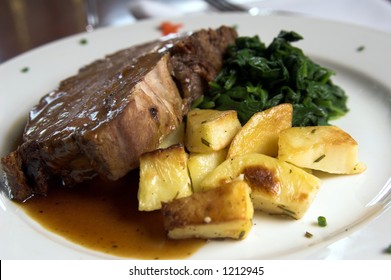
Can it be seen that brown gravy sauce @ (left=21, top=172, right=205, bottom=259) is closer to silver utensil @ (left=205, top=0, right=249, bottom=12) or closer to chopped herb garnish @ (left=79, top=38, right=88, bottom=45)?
chopped herb garnish @ (left=79, top=38, right=88, bottom=45)

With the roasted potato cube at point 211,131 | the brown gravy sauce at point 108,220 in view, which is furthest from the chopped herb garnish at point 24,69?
the roasted potato cube at point 211,131

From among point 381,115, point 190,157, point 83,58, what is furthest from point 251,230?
point 83,58

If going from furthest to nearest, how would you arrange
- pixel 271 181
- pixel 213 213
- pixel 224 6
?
pixel 224 6 < pixel 271 181 < pixel 213 213

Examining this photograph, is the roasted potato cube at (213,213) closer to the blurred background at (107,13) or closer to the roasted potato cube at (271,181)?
the roasted potato cube at (271,181)

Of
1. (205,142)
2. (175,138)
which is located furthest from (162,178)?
(175,138)

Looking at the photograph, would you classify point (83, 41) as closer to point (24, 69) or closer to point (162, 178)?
point (24, 69)
